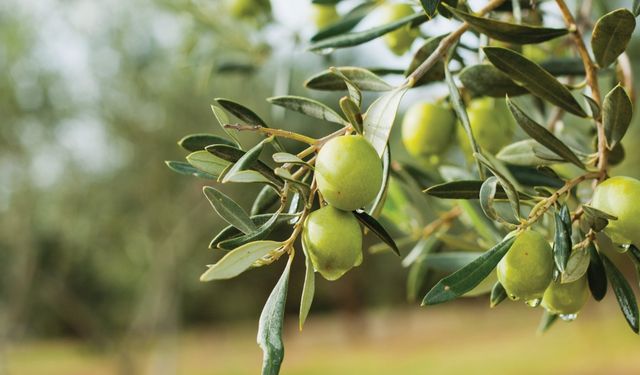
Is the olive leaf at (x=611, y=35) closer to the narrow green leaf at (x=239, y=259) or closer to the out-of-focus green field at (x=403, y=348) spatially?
the narrow green leaf at (x=239, y=259)

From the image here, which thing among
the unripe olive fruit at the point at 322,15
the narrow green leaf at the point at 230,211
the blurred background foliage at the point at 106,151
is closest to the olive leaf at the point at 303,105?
the narrow green leaf at the point at 230,211

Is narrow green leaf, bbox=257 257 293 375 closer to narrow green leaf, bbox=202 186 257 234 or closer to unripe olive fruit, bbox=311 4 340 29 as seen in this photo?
narrow green leaf, bbox=202 186 257 234

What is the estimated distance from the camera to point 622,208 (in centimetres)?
58

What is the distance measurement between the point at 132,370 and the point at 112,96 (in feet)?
15.6

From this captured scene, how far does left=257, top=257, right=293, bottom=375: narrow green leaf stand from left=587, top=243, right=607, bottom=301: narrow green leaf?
0.98 feet

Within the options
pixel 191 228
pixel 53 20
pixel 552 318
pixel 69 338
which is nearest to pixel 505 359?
pixel 191 228

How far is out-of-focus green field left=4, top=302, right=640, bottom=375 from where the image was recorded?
17.2m

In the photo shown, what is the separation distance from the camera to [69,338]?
2523 centimetres

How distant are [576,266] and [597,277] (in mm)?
61

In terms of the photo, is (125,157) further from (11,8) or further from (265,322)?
(265,322)

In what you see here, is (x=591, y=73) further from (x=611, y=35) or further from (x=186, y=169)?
(x=186, y=169)

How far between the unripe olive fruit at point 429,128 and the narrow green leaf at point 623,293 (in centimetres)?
30

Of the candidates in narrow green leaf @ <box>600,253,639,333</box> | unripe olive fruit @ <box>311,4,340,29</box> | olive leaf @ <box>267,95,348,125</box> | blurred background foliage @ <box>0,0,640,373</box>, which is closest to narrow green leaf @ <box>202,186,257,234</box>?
olive leaf @ <box>267,95,348,125</box>

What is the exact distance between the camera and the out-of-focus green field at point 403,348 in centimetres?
1722
